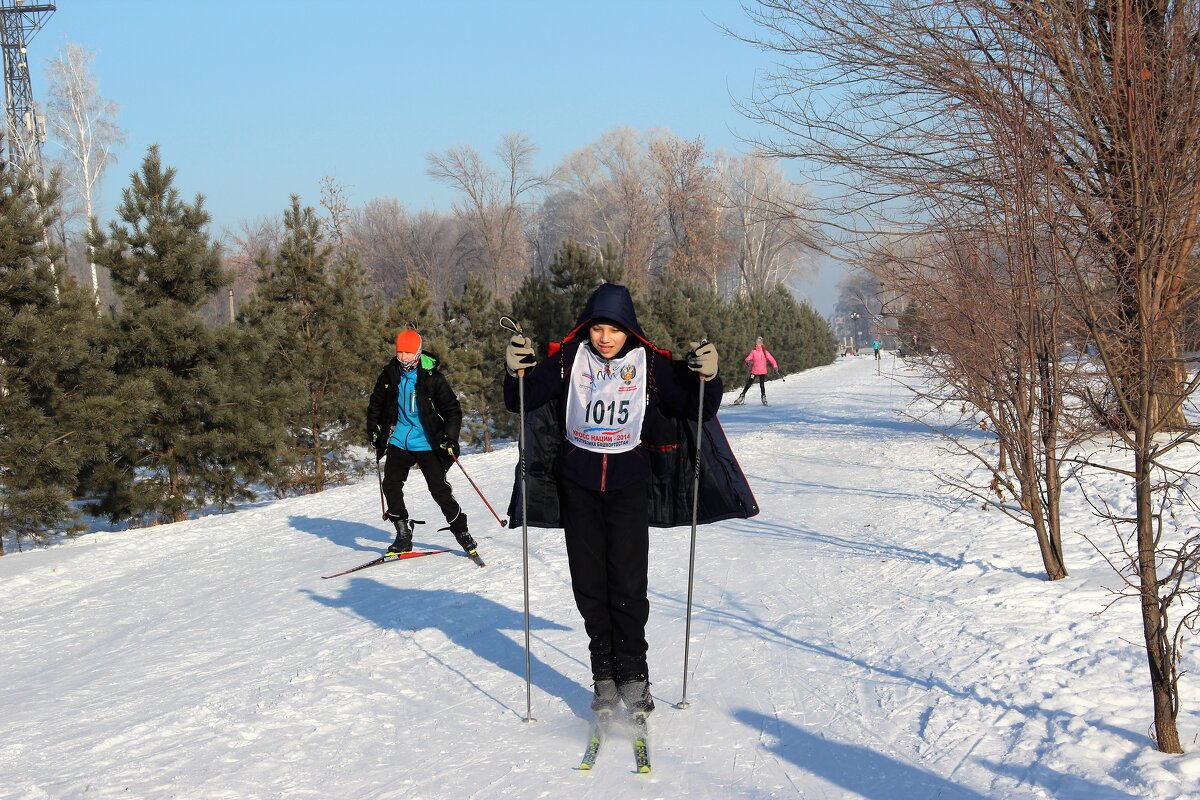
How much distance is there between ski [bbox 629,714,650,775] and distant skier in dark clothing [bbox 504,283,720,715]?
7 cm

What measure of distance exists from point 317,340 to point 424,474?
1187 cm

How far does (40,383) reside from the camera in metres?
13.8

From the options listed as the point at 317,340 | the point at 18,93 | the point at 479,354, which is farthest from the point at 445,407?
→ the point at 18,93

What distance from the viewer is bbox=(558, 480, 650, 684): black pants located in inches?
184

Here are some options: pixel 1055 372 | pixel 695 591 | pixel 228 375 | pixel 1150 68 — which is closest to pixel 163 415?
pixel 228 375

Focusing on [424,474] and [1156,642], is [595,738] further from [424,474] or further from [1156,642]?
[424,474]

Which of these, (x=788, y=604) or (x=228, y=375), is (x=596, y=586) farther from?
(x=228, y=375)

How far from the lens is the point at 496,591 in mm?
7508

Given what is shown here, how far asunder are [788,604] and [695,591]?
2.47 ft

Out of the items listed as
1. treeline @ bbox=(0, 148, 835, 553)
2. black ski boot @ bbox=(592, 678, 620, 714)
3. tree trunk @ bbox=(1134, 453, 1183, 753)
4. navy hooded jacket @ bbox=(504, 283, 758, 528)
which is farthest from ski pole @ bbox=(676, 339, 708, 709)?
treeline @ bbox=(0, 148, 835, 553)

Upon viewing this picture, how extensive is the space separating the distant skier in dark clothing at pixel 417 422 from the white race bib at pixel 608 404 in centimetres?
397

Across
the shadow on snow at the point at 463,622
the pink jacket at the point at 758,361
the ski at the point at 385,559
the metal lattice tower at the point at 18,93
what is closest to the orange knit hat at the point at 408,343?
the ski at the point at 385,559

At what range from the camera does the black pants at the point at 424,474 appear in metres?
8.77

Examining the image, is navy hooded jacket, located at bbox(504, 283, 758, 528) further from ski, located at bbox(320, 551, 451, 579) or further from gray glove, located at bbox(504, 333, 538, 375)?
ski, located at bbox(320, 551, 451, 579)
